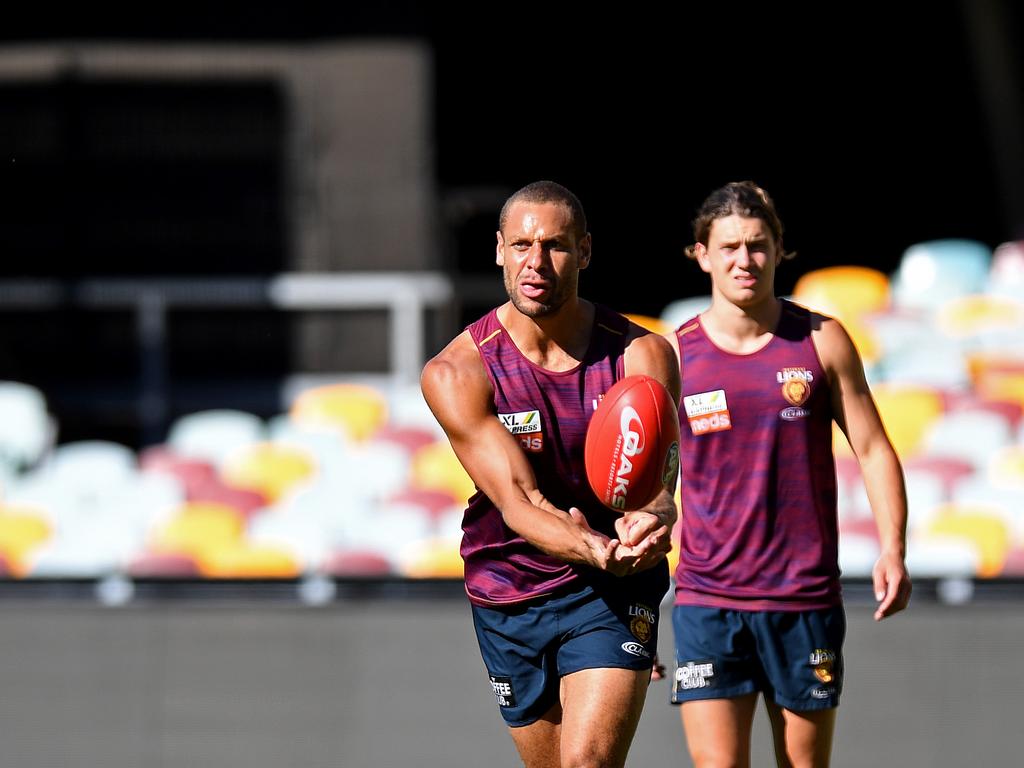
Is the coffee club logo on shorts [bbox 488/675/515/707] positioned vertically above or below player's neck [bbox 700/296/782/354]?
below

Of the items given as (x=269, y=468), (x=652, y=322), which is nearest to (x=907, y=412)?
(x=652, y=322)

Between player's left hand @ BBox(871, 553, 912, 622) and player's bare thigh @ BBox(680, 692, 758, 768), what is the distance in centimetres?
44

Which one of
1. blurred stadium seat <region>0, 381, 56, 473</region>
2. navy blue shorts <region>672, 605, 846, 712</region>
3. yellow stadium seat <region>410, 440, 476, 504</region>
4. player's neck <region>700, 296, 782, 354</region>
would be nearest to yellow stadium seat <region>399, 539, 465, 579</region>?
yellow stadium seat <region>410, 440, 476, 504</region>

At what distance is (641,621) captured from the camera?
3.48 meters

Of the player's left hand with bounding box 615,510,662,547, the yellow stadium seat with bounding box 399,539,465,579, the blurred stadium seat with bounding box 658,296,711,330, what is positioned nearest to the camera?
the player's left hand with bounding box 615,510,662,547

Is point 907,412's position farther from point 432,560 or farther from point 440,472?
point 432,560

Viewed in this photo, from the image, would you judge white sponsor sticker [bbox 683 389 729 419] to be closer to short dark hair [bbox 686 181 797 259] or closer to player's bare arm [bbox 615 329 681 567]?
player's bare arm [bbox 615 329 681 567]

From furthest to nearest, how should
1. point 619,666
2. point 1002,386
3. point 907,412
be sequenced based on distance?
point 1002,386 → point 907,412 → point 619,666

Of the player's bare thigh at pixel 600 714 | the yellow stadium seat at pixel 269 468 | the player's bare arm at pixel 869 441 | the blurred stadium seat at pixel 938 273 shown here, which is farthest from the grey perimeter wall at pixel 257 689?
the blurred stadium seat at pixel 938 273

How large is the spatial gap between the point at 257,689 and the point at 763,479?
243 cm

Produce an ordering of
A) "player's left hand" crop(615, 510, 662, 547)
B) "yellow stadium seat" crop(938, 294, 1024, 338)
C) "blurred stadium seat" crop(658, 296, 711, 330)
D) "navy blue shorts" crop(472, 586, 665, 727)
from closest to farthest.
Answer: "player's left hand" crop(615, 510, 662, 547), "navy blue shorts" crop(472, 586, 665, 727), "blurred stadium seat" crop(658, 296, 711, 330), "yellow stadium seat" crop(938, 294, 1024, 338)

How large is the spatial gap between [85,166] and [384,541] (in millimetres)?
3540

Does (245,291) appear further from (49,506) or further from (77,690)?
(77,690)

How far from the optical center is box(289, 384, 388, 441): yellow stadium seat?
7.47 m
